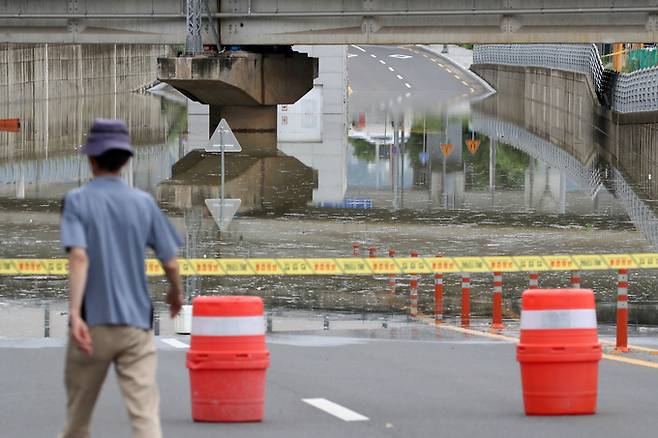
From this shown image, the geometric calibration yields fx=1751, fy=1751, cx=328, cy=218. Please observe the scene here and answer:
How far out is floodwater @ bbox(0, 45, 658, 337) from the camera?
70.5 feet

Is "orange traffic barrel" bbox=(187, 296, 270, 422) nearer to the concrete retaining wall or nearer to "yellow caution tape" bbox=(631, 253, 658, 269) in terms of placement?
"yellow caution tape" bbox=(631, 253, 658, 269)

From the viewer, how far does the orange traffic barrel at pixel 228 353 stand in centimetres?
980

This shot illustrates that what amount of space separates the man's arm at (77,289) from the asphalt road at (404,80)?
256 ft

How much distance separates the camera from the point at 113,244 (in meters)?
7.61

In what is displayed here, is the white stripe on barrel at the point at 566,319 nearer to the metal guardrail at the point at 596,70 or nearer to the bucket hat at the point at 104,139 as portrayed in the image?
the bucket hat at the point at 104,139

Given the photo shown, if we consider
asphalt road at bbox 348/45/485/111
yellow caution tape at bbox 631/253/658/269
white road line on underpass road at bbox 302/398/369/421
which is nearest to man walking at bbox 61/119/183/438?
white road line on underpass road at bbox 302/398/369/421

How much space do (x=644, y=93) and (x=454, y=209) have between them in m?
21.8

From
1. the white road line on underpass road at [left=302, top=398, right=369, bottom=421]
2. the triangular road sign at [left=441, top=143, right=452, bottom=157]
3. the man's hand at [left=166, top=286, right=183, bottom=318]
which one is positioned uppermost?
the triangular road sign at [left=441, top=143, right=452, bottom=157]

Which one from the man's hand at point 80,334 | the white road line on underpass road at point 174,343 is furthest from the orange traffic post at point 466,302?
the man's hand at point 80,334

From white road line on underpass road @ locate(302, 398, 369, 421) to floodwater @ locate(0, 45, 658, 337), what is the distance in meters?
7.27

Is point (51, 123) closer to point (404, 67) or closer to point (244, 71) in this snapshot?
point (244, 71)

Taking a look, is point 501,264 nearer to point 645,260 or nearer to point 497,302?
point 497,302

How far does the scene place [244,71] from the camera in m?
54.9

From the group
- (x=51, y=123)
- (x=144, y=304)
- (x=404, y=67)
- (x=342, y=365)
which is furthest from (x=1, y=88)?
(x=144, y=304)
